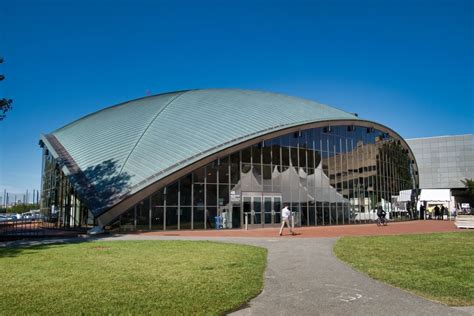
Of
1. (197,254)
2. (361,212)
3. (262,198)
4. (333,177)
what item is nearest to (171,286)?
(197,254)

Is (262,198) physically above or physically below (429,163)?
below

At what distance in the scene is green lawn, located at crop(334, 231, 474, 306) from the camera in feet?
28.5

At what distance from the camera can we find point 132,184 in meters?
29.1

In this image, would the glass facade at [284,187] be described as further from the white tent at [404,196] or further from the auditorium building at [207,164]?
the white tent at [404,196]

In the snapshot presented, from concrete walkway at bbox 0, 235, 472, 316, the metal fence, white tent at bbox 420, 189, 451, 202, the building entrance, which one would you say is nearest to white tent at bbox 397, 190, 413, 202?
white tent at bbox 420, 189, 451, 202

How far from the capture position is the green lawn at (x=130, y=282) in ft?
24.4

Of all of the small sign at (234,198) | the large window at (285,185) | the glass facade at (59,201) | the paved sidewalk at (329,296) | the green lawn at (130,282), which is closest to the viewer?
the paved sidewalk at (329,296)

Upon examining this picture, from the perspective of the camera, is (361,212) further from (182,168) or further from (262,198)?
(182,168)

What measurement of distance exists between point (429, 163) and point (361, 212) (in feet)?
240

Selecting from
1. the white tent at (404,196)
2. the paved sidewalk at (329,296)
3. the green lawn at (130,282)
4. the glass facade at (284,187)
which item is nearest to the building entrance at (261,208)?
the glass facade at (284,187)

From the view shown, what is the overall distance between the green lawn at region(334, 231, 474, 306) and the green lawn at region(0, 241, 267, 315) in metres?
3.09

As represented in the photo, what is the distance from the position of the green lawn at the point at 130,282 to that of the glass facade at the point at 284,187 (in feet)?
50.6

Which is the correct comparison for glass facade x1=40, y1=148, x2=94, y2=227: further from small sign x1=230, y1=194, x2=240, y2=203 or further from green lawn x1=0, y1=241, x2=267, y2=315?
green lawn x1=0, y1=241, x2=267, y2=315

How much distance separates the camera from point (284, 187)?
3662 cm
